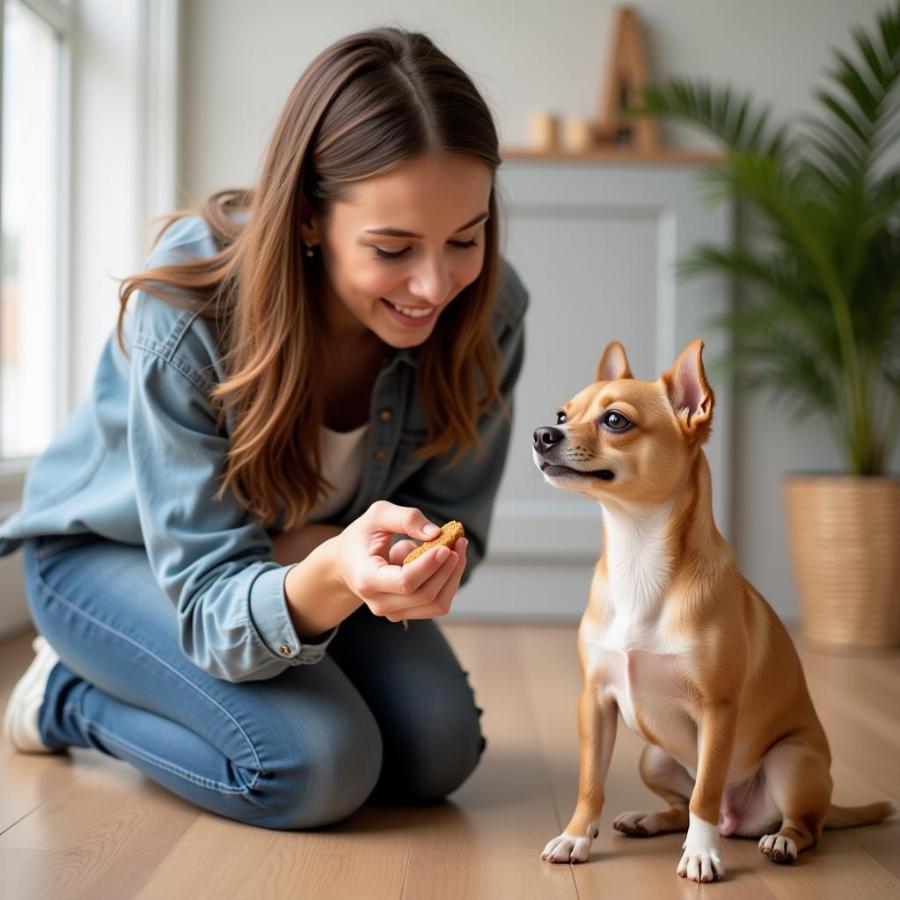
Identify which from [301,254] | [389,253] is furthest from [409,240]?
[301,254]

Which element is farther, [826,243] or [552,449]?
[826,243]

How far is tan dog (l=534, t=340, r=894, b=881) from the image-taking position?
1420 mm

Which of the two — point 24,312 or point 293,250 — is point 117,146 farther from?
point 293,250

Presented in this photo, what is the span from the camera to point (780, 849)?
4.91 feet

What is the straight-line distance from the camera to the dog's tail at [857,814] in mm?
1662

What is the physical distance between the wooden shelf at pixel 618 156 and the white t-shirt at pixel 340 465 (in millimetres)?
2157

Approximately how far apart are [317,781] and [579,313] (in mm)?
2541

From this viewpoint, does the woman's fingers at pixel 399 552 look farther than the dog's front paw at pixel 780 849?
No

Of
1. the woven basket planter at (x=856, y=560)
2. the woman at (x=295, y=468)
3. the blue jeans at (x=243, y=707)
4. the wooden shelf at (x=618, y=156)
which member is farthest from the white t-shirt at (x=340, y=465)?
the wooden shelf at (x=618, y=156)

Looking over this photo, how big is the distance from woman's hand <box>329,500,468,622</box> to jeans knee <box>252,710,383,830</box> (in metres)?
0.33

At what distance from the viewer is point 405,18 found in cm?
391

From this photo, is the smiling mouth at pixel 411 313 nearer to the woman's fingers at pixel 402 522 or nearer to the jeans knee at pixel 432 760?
the woman's fingers at pixel 402 522

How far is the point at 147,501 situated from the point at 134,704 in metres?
0.34

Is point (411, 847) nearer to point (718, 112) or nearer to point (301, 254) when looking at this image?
point (301, 254)
